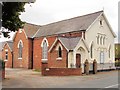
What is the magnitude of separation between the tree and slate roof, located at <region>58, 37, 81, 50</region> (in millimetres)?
13278

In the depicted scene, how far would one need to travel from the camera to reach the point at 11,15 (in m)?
16.8

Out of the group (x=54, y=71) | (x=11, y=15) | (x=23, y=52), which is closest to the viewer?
(x=11, y=15)

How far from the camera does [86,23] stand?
112 ft

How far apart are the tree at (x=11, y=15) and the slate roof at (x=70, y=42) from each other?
43.6 ft

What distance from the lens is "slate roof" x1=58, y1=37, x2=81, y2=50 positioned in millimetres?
30566

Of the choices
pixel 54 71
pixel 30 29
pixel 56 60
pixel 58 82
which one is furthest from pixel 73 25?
pixel 58 82

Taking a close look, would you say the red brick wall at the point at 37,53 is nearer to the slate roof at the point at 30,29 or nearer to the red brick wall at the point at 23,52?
the red brick wall at the point at 23,52

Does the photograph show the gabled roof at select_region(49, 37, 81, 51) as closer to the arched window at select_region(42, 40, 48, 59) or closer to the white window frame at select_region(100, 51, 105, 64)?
the white window frame at select_region(100, 51, 105, 64)

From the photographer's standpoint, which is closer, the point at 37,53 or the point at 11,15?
the point at 11,15

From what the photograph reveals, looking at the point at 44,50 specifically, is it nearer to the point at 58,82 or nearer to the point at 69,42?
the point at 69,42

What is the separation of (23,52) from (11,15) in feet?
86.5

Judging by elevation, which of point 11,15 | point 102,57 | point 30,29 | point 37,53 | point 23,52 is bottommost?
point 102,57

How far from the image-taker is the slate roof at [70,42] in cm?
3057

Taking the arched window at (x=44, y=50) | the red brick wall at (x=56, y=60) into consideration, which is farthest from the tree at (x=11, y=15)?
the arched window at (x=44, y=50)
